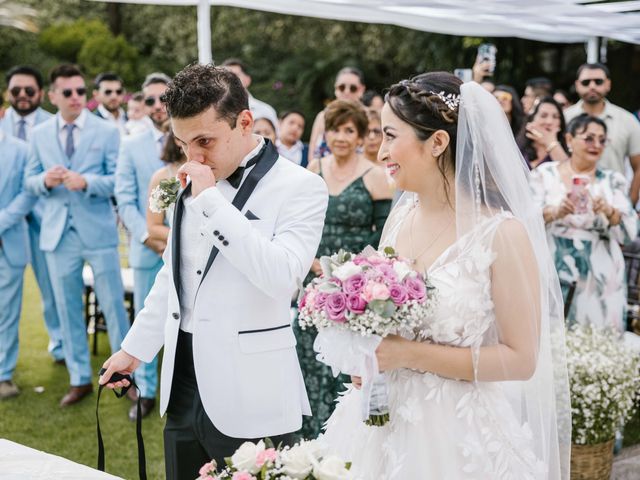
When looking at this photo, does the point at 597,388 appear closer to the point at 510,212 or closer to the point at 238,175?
the point at 510,212

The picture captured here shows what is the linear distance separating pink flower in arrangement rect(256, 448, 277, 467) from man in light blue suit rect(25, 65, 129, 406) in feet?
13.6

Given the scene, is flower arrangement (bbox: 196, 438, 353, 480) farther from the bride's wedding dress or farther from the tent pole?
the tent pole

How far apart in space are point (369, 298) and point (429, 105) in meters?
0.65

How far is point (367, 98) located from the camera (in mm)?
8352

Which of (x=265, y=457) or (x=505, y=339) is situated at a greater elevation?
(x=505, y=339)

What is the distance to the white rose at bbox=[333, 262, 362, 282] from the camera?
2.26 meters

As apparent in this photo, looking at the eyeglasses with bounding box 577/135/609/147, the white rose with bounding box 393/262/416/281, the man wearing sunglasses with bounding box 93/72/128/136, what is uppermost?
the man wearing sunglasses with bounding box 93/72/128/136

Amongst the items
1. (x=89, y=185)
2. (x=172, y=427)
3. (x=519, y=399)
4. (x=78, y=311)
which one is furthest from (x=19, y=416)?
(x=519, y=399)

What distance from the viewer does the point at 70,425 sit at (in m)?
5.52

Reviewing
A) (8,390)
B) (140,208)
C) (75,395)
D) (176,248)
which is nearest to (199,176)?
(176,248)


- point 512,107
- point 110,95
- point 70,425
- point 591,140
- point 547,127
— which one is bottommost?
point 70,425

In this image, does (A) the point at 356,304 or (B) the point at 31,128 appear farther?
(B) the point at 31,128

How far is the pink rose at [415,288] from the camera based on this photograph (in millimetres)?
2230

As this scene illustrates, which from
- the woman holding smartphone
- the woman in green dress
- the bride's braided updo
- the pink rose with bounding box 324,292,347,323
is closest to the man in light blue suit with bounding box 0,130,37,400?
the woman in green dress
